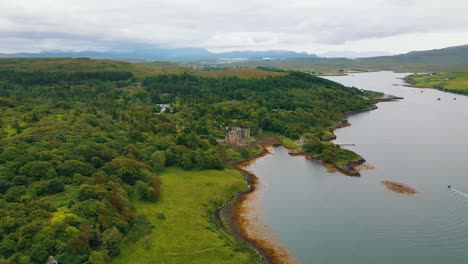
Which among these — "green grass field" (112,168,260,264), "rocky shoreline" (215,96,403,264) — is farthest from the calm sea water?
"green grass field" (112,168,260,264)

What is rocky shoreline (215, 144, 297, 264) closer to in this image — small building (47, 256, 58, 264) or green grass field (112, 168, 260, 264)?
green grass field (112, 168, 260, 264)

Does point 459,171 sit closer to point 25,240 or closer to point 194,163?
point 194,163

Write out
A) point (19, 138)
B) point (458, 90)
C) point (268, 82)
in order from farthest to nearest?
point (458, 90), point (268, 82), point (19, 138)

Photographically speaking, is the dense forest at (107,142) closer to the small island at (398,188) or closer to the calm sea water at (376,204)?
the calm sea water at (376,204)

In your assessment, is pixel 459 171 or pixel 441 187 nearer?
pixel 441 187

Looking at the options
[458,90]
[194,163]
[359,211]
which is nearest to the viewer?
[359,211]

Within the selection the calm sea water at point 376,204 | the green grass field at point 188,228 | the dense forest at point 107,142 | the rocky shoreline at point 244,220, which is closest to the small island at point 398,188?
the calm sea water at point 376,204

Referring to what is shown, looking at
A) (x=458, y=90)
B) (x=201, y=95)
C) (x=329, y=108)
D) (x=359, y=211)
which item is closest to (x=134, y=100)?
(x=201, y=95)
